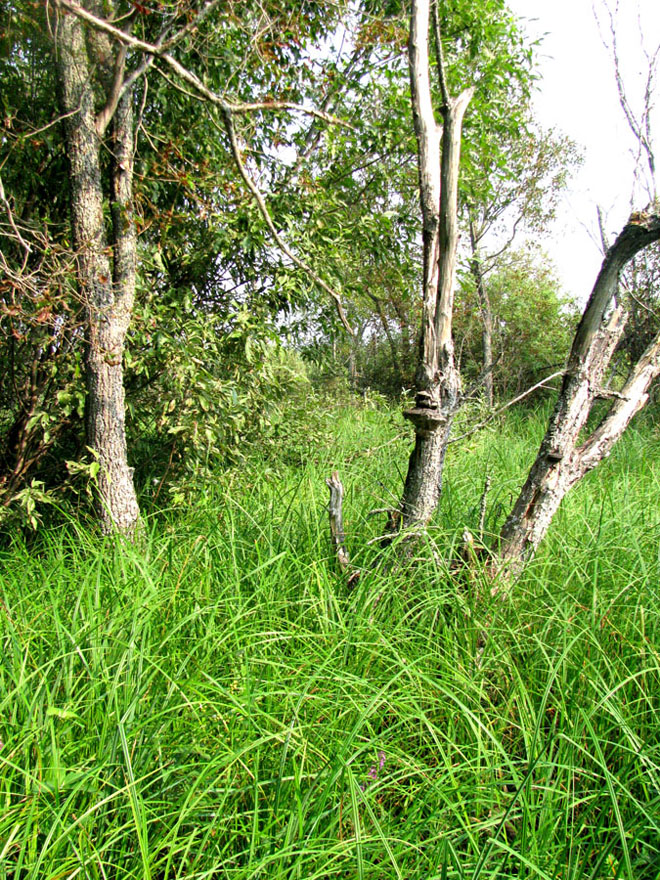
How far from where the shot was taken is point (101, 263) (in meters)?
3.06

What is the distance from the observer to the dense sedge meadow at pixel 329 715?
129cm

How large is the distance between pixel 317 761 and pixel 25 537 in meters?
2.84

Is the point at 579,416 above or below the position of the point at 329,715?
above

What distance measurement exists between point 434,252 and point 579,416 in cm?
86

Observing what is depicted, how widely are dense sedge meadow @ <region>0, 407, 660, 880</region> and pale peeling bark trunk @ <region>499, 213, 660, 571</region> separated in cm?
22

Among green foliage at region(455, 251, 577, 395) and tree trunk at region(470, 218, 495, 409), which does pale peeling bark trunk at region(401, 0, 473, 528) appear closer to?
tree trunk at region(470, 218, 495, 409)

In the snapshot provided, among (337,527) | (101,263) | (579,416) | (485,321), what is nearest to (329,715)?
(337,527)

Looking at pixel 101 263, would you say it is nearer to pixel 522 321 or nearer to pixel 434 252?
pixel 434 252

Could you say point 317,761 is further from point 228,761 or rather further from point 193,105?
point 193,105

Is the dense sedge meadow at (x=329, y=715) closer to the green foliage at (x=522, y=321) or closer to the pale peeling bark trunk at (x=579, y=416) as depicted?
the pale peeling bark trunk at (x=579, y=416)

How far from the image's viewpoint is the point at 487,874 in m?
1.25

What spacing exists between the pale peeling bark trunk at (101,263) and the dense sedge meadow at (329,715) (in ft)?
1.87

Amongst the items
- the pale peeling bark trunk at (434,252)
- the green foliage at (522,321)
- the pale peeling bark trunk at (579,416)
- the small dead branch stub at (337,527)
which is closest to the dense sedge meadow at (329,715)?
the small dead branch stub at (337,527)

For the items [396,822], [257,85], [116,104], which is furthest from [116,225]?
[396,822]
